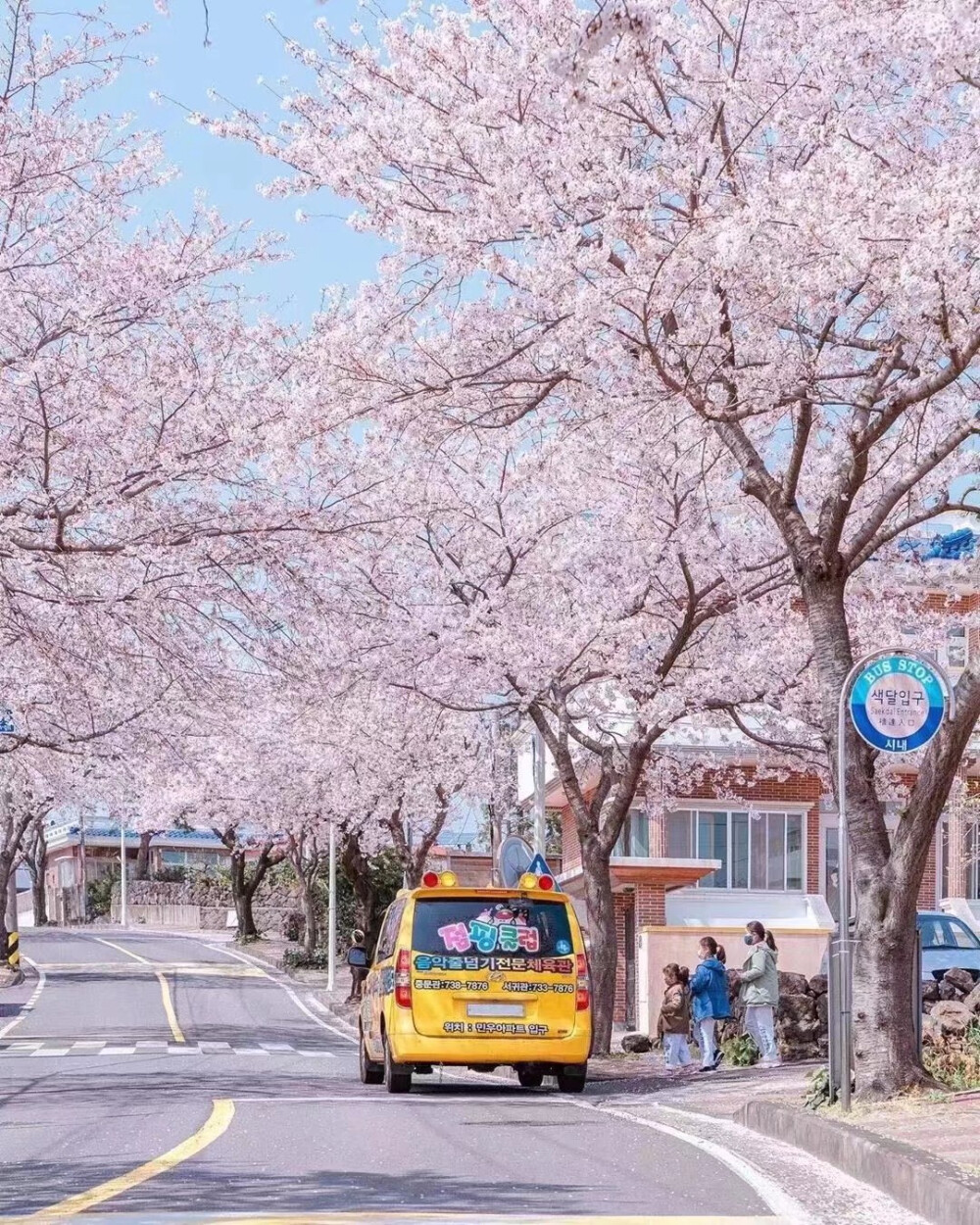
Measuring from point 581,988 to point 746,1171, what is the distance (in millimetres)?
6691

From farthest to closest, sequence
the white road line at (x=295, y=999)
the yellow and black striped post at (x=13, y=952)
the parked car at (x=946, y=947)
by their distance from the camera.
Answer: the yellow and black striped post at (x=13, y=952)
the white road line at (x=295, y=999)
the parked car at (x=946, y=947)

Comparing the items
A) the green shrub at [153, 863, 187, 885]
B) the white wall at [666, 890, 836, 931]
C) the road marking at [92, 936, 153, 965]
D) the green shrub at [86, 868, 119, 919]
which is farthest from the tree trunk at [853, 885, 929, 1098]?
the green shrub at [153, 863, 187, 885]

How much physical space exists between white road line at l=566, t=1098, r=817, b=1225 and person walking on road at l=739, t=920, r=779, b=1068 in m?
5.50

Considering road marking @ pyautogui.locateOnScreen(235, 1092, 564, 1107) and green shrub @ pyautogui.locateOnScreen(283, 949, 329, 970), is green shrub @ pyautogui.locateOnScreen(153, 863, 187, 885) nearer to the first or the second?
green shrub @ pyautogui.locateOnScreen(283, 949, 329, 970)

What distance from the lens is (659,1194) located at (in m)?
9.34

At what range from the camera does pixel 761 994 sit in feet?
67.9

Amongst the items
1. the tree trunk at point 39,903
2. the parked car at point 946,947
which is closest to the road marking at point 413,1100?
the parked car at point 946,947

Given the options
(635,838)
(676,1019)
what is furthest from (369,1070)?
(635,838)

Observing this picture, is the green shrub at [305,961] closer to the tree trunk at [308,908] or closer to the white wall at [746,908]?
the tree trunk at [308,908]

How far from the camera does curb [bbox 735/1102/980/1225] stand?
830 cm

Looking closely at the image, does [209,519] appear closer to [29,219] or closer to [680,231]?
[29,219]

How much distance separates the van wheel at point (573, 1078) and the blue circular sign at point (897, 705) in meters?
6.64

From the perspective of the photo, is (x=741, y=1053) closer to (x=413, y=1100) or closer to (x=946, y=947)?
(x=946, y=947)

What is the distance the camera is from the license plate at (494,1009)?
664 inches
